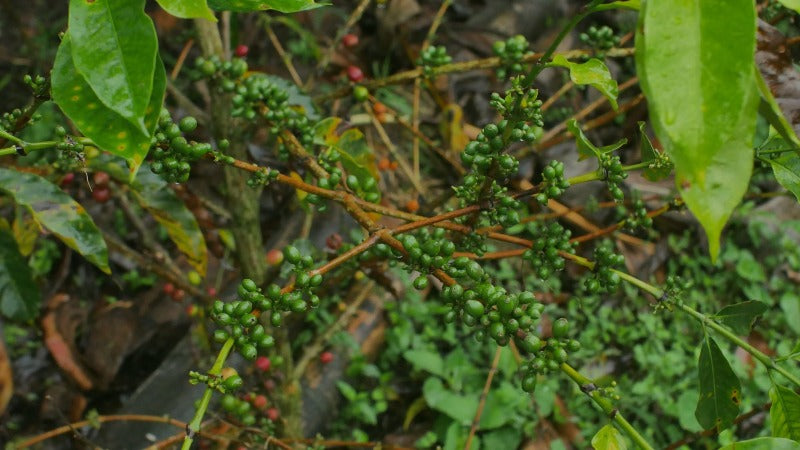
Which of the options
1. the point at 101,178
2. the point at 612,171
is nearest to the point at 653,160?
the point at 612,171

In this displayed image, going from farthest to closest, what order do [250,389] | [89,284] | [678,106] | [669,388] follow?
1. [89,284]
2. [669,388]
3. [250,389]
4. [678,106]

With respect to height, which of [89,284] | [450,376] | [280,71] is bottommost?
[450,376]

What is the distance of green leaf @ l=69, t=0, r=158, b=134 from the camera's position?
0.55 m

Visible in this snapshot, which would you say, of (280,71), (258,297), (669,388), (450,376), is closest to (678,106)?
(258,297)

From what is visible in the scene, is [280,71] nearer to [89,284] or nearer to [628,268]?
[89,284]

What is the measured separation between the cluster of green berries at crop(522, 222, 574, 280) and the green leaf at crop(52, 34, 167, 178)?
0.49 m

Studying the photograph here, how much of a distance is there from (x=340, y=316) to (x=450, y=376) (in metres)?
0.34

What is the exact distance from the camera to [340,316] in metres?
1.64

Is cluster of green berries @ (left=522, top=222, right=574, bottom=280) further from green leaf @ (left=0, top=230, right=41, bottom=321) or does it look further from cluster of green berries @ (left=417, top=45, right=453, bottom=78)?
green leaf @ (left=0, top=230, right=41, bottom=321)

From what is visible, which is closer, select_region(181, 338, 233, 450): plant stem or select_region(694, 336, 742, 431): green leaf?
select_region(181, 338, 233, 450): plant stem

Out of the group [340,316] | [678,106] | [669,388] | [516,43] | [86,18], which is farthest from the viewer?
[669,388]

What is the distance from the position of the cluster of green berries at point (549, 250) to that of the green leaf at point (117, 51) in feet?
1.66

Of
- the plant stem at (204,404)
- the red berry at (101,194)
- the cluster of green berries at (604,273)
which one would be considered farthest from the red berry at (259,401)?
the cluster of green berries at (604,273)

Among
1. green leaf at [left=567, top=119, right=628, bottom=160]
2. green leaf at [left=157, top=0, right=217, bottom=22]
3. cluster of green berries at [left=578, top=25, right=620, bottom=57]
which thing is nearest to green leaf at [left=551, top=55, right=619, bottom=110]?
green leaf at [left=567, top=119, right=628, bottom=160]
